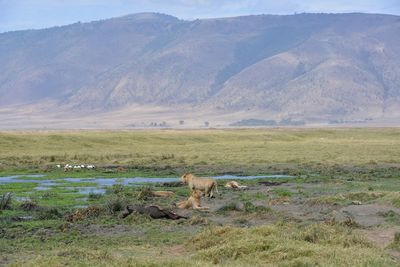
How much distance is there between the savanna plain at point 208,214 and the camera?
50.1 ft

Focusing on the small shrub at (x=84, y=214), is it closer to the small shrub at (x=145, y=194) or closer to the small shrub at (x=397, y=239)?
the small shrub at (x=145, y=194)

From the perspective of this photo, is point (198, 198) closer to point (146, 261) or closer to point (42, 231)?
point (42, 231)

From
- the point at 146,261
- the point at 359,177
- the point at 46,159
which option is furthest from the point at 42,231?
the point at 46,159

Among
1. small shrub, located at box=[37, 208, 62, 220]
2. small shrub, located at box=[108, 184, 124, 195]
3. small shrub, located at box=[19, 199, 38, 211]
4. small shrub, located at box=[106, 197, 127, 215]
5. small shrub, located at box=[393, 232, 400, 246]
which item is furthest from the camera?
small shrub, located at box=[108, 184, 124, 195]

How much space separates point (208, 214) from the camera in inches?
888

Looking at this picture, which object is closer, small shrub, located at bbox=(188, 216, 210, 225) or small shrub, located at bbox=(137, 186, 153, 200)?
small shrub, located at bbox=(188, 216, 210, 225)

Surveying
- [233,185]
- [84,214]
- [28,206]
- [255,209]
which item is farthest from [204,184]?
[84,214]

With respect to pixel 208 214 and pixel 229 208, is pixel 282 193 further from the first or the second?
pixel 208 214

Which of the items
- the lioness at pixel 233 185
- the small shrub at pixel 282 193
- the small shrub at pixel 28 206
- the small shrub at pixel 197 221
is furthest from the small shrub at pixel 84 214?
the lioness at pixel 233 185

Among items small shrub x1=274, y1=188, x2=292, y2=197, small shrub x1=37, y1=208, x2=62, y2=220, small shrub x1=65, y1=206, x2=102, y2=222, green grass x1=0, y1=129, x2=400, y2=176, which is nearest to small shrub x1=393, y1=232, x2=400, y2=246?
small shrub x1=65, y1=206, x2=102, y2=222

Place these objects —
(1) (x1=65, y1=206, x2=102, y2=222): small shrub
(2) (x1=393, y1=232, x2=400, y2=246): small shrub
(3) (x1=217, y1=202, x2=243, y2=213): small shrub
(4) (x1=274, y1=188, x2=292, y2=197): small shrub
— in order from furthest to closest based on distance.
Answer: (4) (x1=274, y1=188, x2=292, y2=197): small shrub, (3) (x1=217, y1=202, x2=243, y2=213): small shrub, (1) (x1=65, y1=206, x2=102, y2=222): small shrub, (2) (x1=393, y1=232, x2=400, y2=246): small shrub

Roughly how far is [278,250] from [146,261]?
270 centimetres

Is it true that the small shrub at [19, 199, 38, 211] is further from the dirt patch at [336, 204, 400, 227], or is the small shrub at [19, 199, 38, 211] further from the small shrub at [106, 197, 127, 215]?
the dirt patch at [336, 204, 400, 227]

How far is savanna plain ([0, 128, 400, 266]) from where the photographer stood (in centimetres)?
1527
